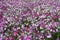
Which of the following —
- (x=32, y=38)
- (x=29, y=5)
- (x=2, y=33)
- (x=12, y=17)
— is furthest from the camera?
(x=29, y=5)

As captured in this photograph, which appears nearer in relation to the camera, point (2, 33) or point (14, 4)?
point (2, 33)

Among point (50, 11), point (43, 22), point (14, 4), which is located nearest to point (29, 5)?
point (14, 4)

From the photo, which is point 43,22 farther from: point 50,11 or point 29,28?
point 50,11

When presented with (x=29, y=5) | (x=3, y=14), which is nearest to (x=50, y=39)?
(x=3, y=14)

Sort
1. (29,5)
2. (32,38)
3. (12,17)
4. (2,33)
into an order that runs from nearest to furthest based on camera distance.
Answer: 1. (32,38)
2. (2,33)
3. (12,17)
4. (29,5)

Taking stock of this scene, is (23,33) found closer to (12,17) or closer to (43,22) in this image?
(43,22)

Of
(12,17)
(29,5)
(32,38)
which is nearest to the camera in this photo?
(32,38)
